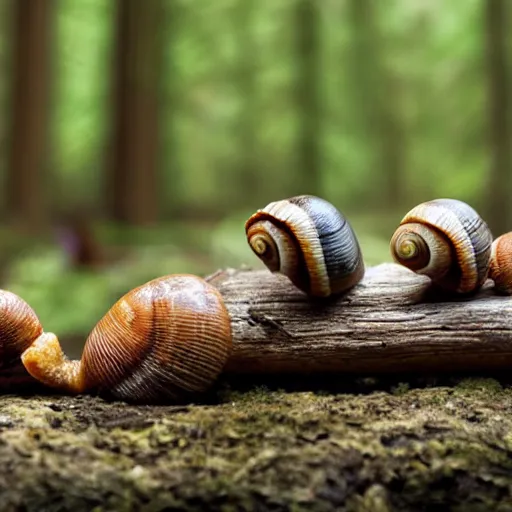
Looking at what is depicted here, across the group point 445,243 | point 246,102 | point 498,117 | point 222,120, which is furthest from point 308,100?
point 445,243

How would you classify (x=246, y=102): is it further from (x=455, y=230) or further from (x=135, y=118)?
(x=455, y=230)

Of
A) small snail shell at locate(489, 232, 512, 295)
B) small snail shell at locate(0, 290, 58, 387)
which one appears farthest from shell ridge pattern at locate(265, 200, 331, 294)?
small snail shell at locate(0, 290, 58, 387)

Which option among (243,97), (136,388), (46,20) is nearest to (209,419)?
(136,388)

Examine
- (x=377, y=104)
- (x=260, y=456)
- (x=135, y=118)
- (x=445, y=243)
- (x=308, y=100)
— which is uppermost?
(x=308, y=100)

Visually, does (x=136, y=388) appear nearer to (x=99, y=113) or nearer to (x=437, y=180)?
(x=437, y=180)

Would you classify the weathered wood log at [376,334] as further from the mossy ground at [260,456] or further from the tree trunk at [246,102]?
the tree trunk at [246,102]

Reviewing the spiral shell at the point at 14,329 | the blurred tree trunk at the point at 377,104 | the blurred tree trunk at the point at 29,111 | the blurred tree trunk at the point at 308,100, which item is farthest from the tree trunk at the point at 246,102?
the spiral shell at the point at 14,329
